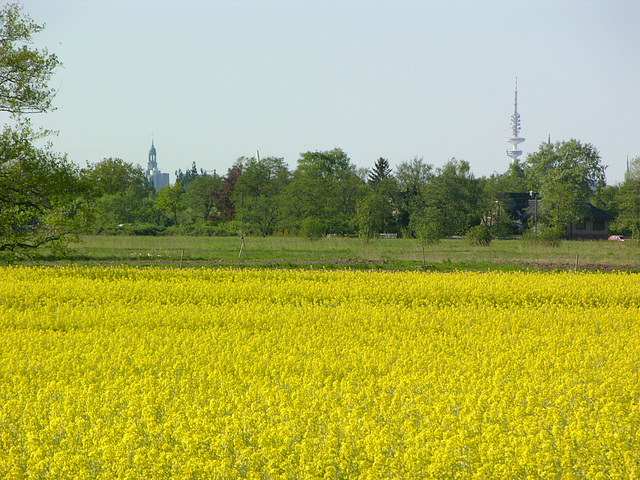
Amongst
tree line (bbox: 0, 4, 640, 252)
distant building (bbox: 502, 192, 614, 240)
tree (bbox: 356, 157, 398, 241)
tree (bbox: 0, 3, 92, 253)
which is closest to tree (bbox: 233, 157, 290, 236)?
tree line (bbox: 0, 4, 640, 252)

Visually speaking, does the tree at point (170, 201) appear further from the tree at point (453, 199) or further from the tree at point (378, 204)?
the tree at point (453, 199)

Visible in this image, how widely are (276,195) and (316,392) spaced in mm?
59084

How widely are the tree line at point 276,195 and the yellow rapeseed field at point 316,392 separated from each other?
6.46m

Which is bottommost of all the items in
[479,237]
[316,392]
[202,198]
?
[316,392]

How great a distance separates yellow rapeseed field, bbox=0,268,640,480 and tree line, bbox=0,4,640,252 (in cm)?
646

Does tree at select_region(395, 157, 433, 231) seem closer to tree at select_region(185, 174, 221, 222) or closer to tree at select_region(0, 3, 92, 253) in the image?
tree at select_region(185, 174, 221, 222)

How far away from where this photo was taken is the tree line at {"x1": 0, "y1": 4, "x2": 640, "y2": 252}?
60.7ft

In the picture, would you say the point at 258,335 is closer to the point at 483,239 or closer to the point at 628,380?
the point at 628,380

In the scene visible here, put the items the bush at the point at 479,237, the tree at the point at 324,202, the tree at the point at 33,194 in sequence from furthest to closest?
the tree at the point at 324,202 → the bush at the point at 479,237 → the tree at the point at 33,194

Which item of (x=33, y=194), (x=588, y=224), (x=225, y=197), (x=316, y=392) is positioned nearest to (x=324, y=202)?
(x=225, y=197)

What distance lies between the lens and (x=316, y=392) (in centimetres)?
625

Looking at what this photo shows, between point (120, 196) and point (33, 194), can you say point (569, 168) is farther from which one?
point (33, 194)

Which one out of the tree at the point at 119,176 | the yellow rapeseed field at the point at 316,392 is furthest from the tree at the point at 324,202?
the yellow rapeseed field at the point at 316,392

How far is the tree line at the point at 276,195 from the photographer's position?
1850cm
